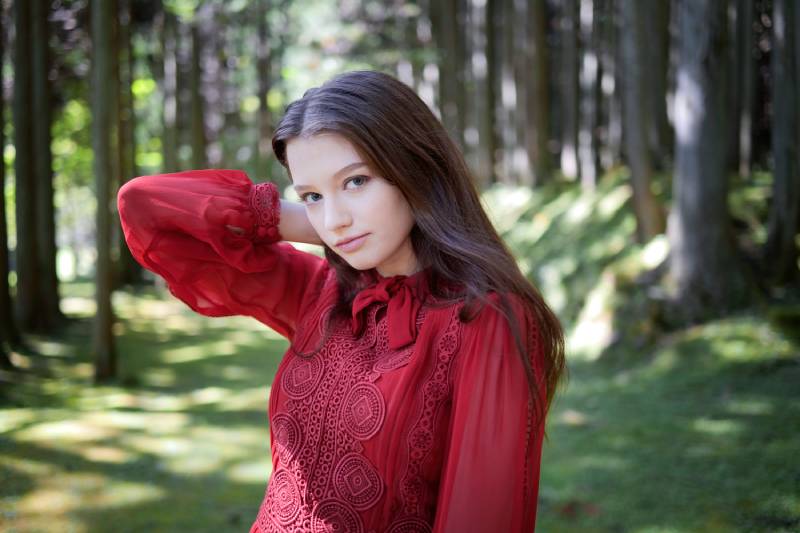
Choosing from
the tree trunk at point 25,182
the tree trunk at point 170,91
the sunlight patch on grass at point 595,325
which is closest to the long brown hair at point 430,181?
the sunlight patch on grass at point 595,325

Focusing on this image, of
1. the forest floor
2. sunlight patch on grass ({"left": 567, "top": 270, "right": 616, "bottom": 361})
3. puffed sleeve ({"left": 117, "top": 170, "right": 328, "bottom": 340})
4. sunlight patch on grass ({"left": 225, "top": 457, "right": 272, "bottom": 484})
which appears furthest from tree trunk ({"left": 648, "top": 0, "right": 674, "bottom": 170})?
puffed sleeve ({"left": 117, "top": 170, "right": 328, "bottom": 340})

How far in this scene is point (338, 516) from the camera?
5.57 ft

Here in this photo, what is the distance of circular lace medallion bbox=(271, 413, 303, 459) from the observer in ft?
5.98

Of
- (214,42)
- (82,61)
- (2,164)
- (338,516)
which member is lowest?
(338,516)

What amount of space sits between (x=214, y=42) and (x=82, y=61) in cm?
909

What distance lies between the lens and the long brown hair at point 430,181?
1697 mm

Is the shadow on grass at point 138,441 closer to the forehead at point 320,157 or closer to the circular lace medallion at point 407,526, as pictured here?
the circular lace medallion at point 407,526

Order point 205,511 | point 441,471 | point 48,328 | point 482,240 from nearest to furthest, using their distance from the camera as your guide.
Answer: point 441,471, point 482,240, point 205,511, point 48,328

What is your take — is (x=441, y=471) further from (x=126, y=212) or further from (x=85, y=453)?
(x=85, y=453)

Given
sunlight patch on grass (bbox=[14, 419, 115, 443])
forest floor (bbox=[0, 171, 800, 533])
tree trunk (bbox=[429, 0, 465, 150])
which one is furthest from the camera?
tree trunk (bbox=[429, 0, 465, 150])

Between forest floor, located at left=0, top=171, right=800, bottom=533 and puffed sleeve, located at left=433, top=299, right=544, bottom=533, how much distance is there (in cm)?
221

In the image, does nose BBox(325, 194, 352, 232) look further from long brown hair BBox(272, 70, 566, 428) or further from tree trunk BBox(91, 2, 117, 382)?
tree trunk BBox(91, 2, 117, 382)

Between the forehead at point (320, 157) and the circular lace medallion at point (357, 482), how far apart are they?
2.09 ft

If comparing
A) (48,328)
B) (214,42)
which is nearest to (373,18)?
(214,42)
